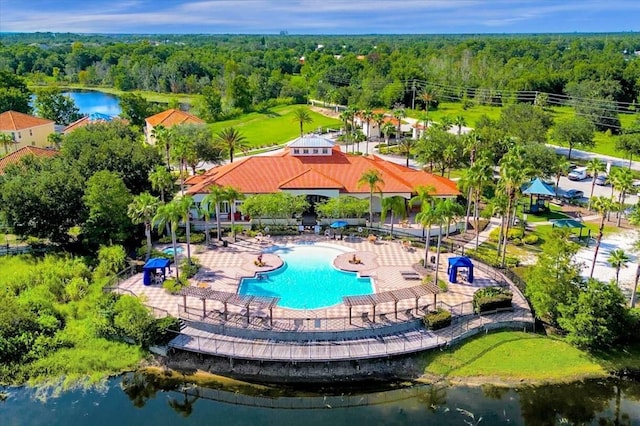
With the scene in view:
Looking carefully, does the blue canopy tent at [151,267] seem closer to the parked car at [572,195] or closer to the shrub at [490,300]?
the shrub at [490,300]

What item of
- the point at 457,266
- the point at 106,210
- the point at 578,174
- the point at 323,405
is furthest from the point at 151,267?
the point at 578,174

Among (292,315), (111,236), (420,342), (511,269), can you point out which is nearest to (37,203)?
(111,236)

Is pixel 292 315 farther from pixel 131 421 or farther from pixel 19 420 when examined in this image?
pixel 19 420

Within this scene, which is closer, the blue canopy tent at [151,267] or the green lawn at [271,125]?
the blue canopy tent at [151,267]

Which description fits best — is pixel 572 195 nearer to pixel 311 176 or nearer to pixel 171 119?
pixel 311 176

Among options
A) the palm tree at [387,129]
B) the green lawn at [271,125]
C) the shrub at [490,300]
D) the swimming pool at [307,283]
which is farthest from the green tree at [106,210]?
the palm tree at [387,129]

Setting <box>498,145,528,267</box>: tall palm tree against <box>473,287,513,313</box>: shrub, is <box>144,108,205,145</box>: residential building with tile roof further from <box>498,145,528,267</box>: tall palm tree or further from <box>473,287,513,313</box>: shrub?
<box>473,287,513,313</box>: shrub
